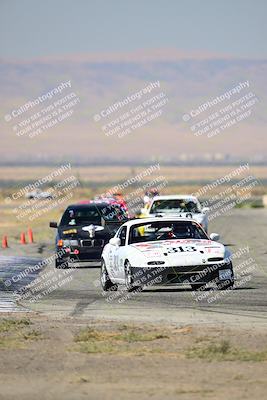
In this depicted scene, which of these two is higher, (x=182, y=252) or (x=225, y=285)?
(x=182, y=252)

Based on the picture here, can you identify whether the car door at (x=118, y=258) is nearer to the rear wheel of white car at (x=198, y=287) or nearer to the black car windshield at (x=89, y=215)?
the rear wheel of white car at (x=198, y=287)

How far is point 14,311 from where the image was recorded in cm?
1777

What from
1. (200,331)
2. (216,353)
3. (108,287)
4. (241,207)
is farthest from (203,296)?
(241,207)

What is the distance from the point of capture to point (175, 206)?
36.9 metres

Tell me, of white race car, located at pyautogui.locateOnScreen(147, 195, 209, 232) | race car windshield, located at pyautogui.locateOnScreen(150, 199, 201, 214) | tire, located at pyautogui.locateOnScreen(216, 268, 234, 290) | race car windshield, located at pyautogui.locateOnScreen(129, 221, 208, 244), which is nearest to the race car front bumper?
tire, located at pyautogui.locateOnScreen(216, 268, 234, 290)

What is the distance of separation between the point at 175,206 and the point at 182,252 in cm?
1675

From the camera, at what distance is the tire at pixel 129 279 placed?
66.4 ft

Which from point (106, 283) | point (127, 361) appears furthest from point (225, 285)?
point (127, 361)

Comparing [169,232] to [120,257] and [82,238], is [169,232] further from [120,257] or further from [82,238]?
[82,238]

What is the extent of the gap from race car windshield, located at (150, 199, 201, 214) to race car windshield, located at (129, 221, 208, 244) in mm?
14103

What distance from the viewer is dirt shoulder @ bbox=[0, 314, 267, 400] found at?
35.0ft

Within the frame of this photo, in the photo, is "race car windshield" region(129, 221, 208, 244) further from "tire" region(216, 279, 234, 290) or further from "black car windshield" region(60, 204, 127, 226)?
"black car windshield" region(60, 204, 127, 226)

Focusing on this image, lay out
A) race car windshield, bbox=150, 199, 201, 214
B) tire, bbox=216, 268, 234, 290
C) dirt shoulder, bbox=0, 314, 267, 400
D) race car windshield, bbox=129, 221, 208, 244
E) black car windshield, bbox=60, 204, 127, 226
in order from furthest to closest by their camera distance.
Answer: race car windshield, bbox=150, 199, 201, 214
black car windshield, bbox=60, 204, 127, 226
race car windshield, bbox=129, 221, 208, 244
tire, bbox=216, 268, 234, 290
dirt shoulder, bbox=0, 314, 267, 400

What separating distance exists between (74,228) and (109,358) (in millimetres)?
15839
